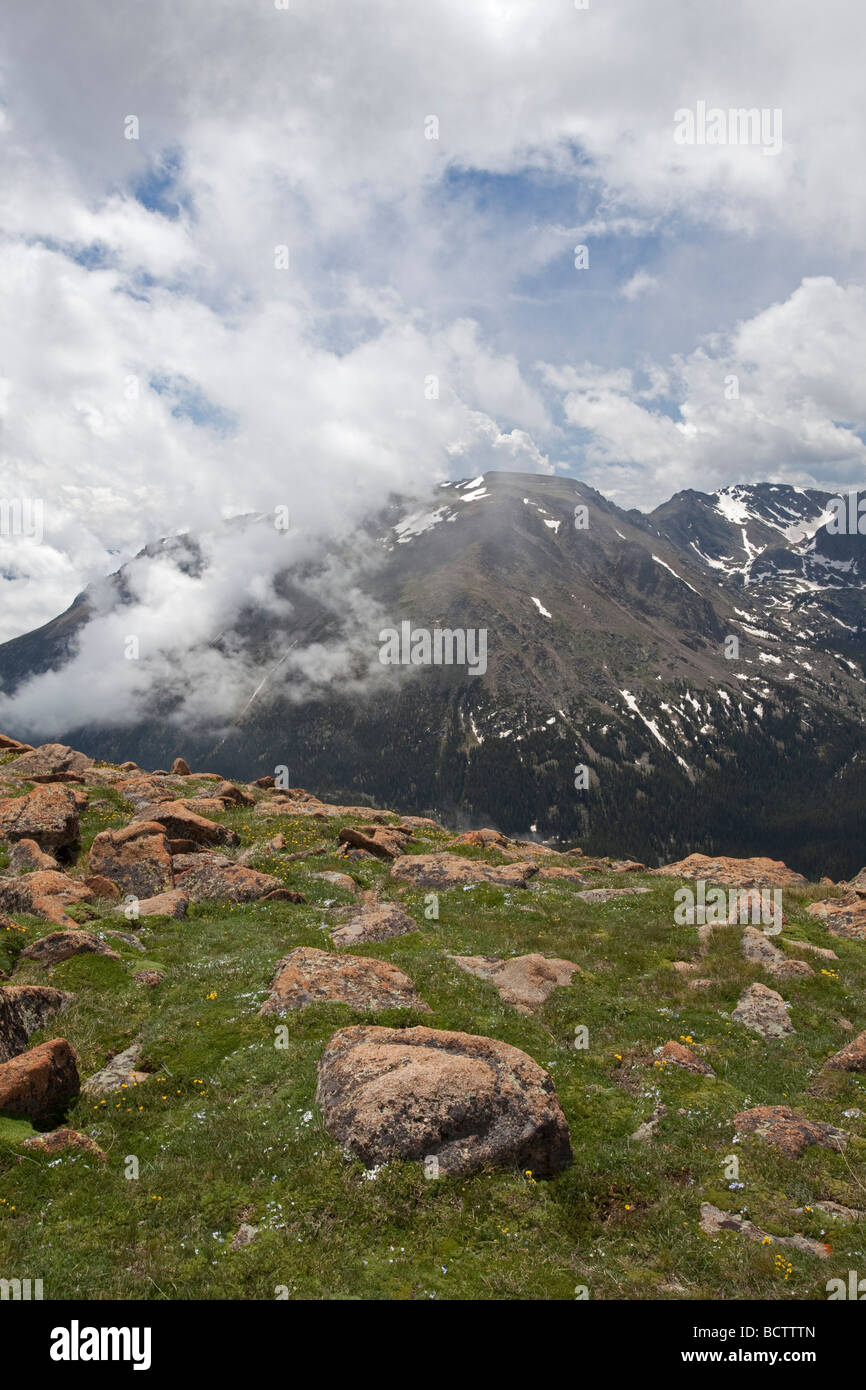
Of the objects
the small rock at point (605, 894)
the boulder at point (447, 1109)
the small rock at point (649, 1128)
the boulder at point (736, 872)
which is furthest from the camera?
the boulder at point (736, 872)

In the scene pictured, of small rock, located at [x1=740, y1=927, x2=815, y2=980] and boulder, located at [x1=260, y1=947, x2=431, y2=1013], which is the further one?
small rock, located at [x1=740, y1=927, x2=815, y2=980]

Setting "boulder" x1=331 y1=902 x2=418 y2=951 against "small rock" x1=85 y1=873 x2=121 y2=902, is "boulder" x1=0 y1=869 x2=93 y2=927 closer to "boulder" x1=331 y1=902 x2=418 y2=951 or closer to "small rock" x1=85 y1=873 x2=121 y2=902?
"small rock" x1=85 y1=873 x2=121 y2=902

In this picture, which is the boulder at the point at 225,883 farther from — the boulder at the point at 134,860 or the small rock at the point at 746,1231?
the small rock at the point at 746,1231

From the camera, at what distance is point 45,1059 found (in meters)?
16.9

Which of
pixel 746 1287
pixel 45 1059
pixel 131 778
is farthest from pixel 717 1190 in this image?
pixel 131 778

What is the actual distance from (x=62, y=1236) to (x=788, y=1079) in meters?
21.0

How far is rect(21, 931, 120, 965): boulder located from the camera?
24.9 m

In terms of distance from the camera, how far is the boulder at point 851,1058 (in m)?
21.7

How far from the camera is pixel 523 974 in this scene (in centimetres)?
2805

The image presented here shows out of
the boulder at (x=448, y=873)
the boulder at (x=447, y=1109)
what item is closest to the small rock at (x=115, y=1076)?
the boulder at (x=447, y=1109)

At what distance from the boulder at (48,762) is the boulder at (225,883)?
82.4ft

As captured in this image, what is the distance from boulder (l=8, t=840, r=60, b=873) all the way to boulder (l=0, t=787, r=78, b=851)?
116 cm

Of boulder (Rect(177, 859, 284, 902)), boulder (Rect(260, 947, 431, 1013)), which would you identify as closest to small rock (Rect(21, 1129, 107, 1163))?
boulder (Rect(260, 947, 431, 1013))
